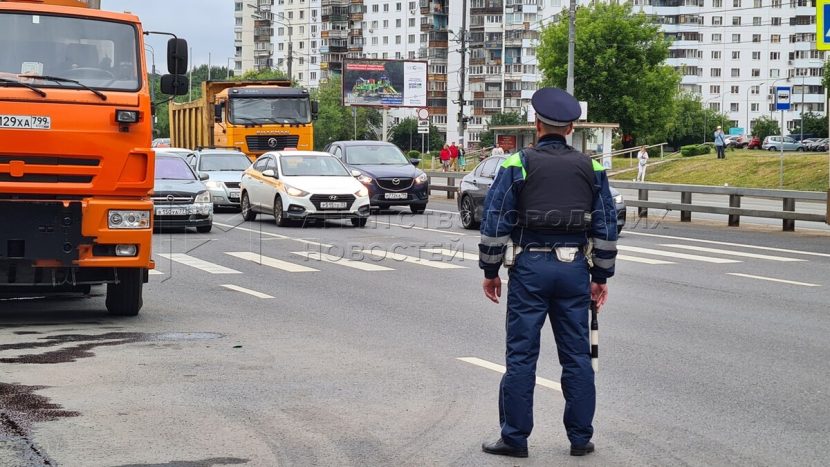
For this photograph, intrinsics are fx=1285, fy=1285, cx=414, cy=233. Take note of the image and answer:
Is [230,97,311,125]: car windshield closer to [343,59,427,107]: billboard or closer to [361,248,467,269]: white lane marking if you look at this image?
[361,248,467,269]: white lane marking

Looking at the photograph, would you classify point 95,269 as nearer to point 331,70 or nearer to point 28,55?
point 28,55

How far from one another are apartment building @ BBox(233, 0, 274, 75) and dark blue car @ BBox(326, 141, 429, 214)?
477 ft

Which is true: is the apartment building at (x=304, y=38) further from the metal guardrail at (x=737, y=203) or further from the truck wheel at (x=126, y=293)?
the truck wheel at (x=126, y=293)

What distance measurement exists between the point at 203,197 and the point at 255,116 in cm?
1535

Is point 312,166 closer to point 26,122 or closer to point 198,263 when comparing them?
point 198,263

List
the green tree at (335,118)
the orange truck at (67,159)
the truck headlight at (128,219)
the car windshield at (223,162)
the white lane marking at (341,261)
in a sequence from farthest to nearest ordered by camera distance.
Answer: the green tree at (335,118) < the car windshield at (223,162) < the white lane marking at (341,261) < the truck headlight at (128,219) < the orange truck at (67,159)

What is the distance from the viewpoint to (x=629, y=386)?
8.33 metres

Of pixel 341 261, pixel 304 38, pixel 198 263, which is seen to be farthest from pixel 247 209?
pixel 304 38

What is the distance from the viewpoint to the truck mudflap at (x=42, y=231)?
1068cm

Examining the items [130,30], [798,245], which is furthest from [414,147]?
[130,30]

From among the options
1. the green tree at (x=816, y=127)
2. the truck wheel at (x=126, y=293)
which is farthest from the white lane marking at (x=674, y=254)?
the green tree at (x=816, y=127)

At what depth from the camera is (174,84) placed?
12.3 m

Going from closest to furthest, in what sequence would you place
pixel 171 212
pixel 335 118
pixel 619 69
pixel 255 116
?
1. pixel 171 212
2. pixel 255 116
3. pixel 619 69
4. pixel 335 118

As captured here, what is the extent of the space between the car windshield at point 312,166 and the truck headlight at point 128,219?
53.6 feet
